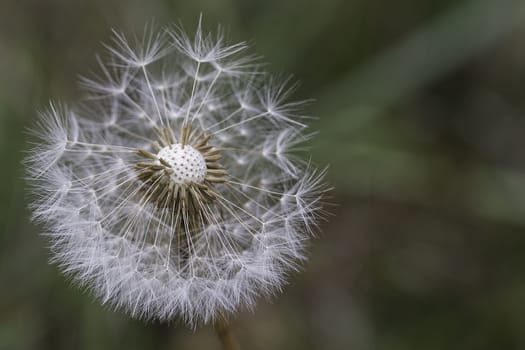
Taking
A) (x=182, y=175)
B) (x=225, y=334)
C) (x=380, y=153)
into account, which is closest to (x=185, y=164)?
(x=182, y=175)

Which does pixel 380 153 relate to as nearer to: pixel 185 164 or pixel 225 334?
pixel 185 164

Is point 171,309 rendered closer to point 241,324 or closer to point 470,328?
point 241,324

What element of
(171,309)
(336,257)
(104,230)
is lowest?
(171,309)

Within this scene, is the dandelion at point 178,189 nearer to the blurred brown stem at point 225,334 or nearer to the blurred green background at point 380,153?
the blurred brown stem at point 225,334

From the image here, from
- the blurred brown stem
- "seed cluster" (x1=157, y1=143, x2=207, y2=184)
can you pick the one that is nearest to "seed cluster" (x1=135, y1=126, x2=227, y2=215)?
"seed cluster" (x1=157, y1=143, x2=207, y2=184)

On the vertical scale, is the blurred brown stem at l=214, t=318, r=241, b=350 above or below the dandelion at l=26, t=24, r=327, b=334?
below

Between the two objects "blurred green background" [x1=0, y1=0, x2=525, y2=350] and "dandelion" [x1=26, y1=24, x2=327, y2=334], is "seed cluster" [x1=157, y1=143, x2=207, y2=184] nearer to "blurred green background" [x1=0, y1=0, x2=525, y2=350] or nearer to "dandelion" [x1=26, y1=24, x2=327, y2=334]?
"dandelion" [x1=26, y1=24, x2=327, y2=334]

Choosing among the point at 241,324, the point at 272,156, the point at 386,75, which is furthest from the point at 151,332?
the point at 386,75
